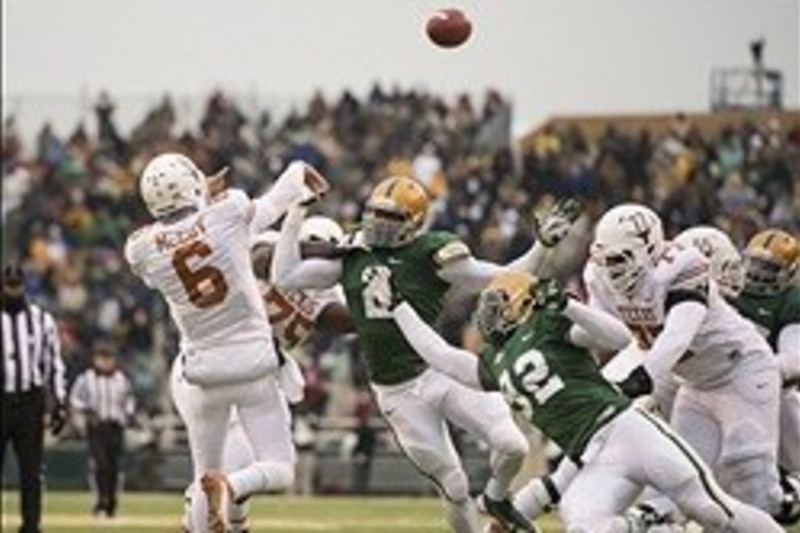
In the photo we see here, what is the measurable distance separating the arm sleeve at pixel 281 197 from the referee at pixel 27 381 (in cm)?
459

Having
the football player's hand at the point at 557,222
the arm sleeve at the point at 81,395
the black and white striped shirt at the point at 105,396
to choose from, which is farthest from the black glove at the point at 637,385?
the arm sleeve at the point at 81,395

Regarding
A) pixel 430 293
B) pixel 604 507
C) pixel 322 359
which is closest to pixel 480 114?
pixel 322 359

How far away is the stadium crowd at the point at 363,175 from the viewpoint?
96.8 ft

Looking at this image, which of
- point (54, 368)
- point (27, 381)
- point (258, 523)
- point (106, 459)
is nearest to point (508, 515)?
point (27, 381)

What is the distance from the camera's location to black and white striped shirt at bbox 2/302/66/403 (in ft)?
64.0

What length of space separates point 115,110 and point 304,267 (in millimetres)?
19980

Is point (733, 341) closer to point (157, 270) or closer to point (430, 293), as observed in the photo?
point (430, 293)

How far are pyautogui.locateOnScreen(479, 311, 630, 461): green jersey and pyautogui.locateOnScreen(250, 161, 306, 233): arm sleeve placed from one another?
1996 millimetres

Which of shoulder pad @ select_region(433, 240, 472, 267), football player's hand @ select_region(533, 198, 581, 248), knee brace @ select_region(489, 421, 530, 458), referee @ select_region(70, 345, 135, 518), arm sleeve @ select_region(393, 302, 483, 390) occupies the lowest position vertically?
referee @ select_region(70, 345, 135, 518)

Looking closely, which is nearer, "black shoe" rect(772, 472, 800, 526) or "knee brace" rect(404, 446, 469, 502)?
"black shoe" rect(772, 472, 800, 526)

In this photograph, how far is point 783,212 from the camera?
2925cm

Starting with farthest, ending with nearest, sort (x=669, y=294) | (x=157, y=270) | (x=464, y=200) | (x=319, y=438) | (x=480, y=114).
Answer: (x=480, y=114)
(x=464, y=200)
(x=319, y=438)
(x=157, y=270)
(x=669, y=294)

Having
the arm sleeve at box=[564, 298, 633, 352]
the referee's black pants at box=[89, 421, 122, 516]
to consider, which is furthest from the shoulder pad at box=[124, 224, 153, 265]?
the referee's black pants at box=[89, 421, 122, 516]

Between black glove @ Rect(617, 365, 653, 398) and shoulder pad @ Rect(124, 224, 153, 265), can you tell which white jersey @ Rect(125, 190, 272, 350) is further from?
black glove @ Rect(617, 365, 653, 398)
